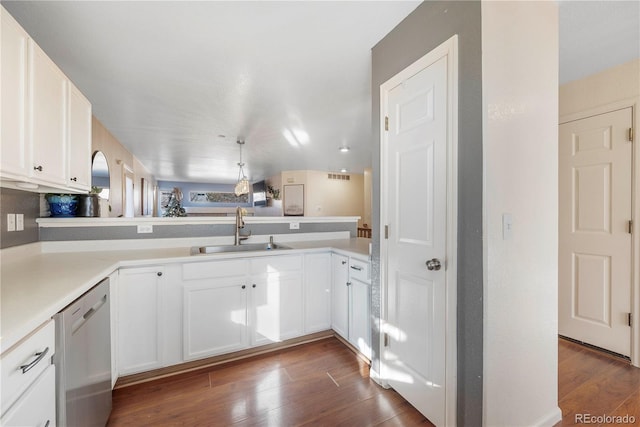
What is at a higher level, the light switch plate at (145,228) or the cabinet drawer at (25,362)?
the light switch plate at (145,228)

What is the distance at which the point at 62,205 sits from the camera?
2092 millimetres

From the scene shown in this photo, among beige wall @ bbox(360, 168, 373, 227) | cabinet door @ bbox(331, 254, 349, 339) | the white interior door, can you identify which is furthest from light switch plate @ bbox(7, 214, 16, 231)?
beige wall @ bbox(360, 168, 373, 227)

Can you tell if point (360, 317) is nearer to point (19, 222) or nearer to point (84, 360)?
point (84, 360)

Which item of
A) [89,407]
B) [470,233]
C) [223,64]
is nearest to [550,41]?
[470,233]

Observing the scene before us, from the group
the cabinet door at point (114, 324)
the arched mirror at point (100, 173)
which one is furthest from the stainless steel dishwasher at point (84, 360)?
the arched mirror at point (100, 173)

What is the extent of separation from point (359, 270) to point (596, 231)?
6.75 ft

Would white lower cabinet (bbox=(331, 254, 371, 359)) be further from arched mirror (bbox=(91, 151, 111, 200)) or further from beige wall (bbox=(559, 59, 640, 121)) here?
arched mirror (bbox=(91, 151, 111, 200))

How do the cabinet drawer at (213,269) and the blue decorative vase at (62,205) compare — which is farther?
the blue decorative vase at (62,205)

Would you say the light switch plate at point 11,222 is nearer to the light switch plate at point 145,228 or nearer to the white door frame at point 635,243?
the light switch plate at point 145,228

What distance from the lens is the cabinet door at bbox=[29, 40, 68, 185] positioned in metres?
1.33

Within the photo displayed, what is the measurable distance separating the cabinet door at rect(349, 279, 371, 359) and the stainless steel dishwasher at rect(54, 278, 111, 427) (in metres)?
1.63

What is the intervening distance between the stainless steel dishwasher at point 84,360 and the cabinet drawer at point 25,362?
0.06m

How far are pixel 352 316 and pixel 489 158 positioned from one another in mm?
1593

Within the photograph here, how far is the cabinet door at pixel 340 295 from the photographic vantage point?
229 centimetres
